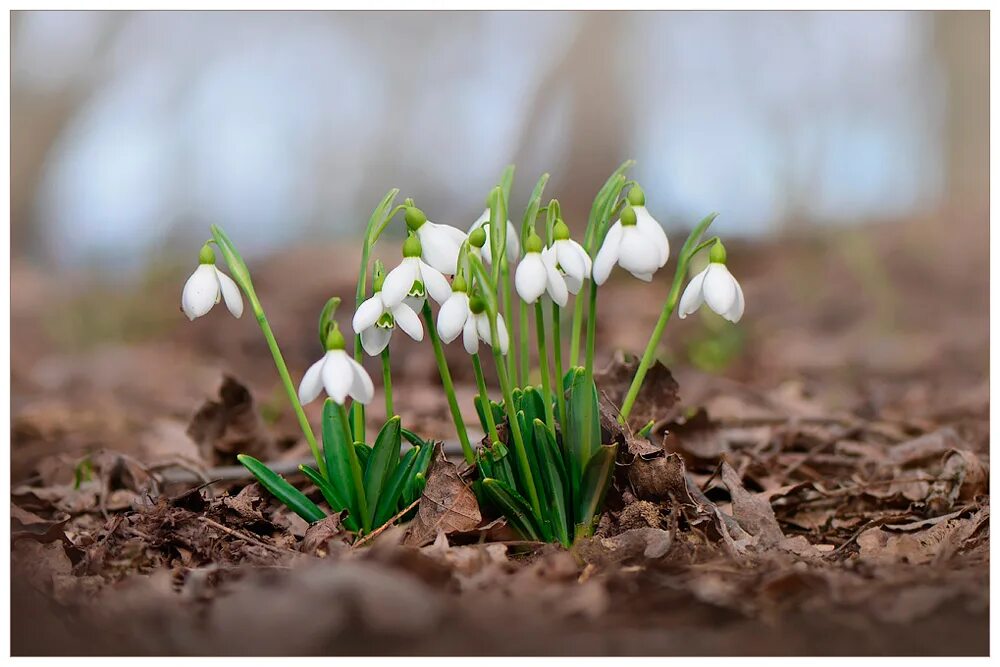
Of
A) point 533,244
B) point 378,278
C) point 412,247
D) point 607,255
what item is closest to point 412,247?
point 412,247

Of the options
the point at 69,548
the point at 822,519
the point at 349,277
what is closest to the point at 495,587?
the point at 69,548

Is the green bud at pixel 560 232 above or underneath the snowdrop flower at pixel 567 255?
above

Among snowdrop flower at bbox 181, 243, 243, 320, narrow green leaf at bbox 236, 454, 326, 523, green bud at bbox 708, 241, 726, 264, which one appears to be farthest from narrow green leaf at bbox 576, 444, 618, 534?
snowdrop flower at bbox 181, 243, 243, 320

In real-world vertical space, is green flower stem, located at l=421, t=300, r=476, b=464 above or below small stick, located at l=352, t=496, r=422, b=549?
above

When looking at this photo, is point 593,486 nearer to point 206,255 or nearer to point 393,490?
point 393,490

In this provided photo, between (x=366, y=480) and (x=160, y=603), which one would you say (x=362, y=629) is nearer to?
(x=160, y=603)

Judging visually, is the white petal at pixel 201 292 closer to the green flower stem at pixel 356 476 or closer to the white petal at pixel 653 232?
the green flower stem at pixel 356 476

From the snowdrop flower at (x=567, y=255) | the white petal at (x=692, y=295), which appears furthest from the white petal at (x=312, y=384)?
the white petal at (x=692, y=295)

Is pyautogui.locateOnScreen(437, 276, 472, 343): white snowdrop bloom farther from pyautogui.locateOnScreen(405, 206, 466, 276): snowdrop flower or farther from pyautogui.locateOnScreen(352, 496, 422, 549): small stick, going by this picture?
pyautogui.locateOnScreen(352, 496, 422, 549): small stick
